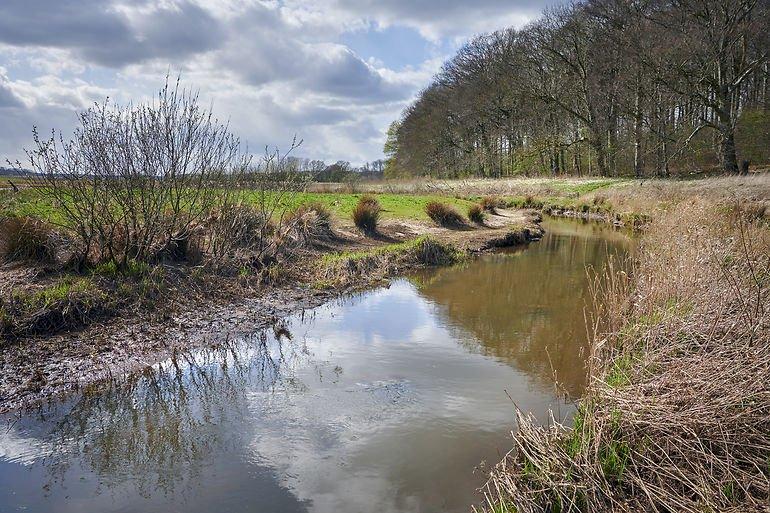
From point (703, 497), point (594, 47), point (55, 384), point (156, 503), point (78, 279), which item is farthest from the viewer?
point (594, 47)

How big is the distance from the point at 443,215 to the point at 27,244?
47.5 feet

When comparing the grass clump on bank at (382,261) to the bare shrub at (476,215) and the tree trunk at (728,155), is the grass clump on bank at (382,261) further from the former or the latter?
the tree trunk at (728,155)

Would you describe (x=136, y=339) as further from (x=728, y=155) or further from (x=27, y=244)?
(x=728, y=155)

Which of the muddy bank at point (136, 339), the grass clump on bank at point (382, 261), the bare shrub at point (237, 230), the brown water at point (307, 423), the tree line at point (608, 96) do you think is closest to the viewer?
the brown water at point (307, 423)

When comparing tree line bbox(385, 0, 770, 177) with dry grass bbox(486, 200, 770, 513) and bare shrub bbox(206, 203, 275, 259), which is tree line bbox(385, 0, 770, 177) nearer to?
bare shrub bbox(206, 203, 275, 259)

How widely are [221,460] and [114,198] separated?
653cm

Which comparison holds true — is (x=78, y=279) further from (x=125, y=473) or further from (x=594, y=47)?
(x=594, y=47)

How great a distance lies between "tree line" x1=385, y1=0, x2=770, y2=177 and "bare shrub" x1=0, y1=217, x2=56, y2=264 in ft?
78.5

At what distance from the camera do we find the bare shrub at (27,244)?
30.3ft

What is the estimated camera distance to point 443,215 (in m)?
21.1

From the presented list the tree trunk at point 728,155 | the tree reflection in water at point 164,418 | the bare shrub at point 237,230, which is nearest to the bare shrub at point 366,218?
the bare shrub at point 237,230

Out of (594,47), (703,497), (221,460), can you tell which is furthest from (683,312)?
(594,47)

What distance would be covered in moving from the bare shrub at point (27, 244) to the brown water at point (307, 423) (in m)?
3.62

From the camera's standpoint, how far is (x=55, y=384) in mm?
6516
